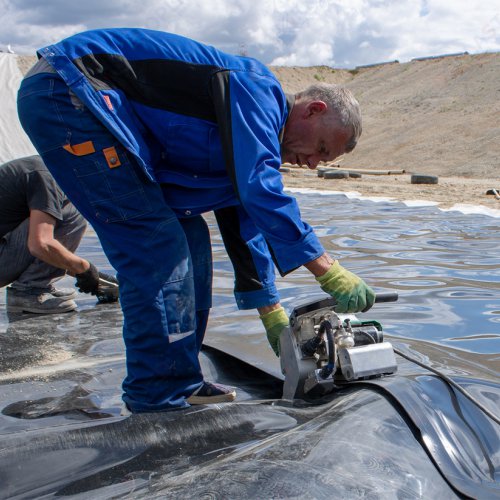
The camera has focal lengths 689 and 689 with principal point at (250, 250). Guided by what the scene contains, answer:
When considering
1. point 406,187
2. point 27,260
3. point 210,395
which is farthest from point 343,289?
point 406,187

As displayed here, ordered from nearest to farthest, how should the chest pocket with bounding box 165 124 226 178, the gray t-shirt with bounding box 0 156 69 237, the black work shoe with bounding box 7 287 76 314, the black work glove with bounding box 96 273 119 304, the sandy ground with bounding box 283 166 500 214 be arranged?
the chest pocket with bounding box 165 124 226 178 → the gray t-shirt with bounding box 0 156 69 237 → the black work shoe with bounding box 7 287 76 314 → the black work glove with bounding box 96 273 119 304 → the sandy ground with bounding box 283 166 500 214

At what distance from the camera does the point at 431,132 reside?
18.8 meters

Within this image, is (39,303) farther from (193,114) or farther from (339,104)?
(339,104)

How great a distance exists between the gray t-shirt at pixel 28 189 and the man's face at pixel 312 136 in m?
1.47

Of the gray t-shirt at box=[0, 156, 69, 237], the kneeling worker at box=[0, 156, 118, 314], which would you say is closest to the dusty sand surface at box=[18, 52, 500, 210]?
the kneeling worker at box=[0, 156, 118, 314]

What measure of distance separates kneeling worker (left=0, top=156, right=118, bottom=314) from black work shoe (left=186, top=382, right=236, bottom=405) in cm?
142

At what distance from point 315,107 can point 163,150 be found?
0.50m

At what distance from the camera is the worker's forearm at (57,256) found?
134 inches

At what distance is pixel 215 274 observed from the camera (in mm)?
4285

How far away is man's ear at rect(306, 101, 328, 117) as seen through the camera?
2.18 metres

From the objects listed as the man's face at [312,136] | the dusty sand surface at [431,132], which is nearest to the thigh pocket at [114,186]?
the man's face at [312,136]

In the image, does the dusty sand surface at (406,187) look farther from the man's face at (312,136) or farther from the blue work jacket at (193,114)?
the blue work jacket at (193,114)

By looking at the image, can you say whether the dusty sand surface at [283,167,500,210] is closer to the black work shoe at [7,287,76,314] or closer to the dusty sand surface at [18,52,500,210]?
the dusty sand surface at [18,52,500,210]

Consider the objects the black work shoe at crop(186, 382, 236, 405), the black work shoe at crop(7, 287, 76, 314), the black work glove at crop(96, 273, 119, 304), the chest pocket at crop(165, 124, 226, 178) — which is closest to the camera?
the chest pocket at crop(165, 124, 226, 178)
